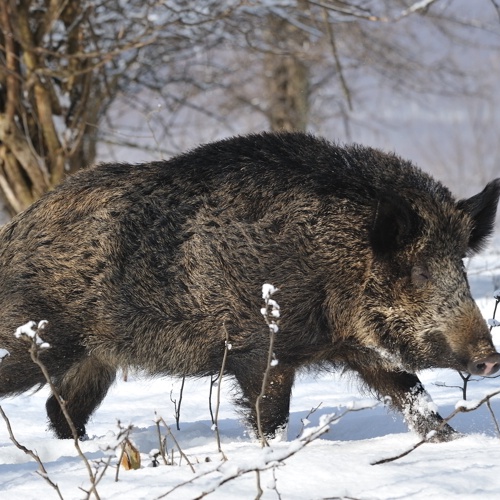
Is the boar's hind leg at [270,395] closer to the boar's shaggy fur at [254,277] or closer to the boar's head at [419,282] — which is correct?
the boar's shaggy fur at [254,277]

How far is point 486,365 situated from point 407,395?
1.84 feet

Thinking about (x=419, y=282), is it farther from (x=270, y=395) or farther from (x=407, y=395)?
(x=270, y=395)

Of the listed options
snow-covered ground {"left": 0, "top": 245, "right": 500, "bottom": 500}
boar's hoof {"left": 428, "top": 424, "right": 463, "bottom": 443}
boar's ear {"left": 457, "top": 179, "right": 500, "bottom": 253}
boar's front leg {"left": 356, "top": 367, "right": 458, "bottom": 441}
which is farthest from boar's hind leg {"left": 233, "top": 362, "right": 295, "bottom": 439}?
boar's ear {"left": 457, "top": 179, "right": 500, "bottom": 253}

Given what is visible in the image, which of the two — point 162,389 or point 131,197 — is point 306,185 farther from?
point 162,389

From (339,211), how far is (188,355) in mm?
990

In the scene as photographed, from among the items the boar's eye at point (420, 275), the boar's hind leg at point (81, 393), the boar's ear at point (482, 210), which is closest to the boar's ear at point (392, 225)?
the boar's eye at point (420, 275)

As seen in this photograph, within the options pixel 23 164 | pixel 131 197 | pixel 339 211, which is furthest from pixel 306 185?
pixel 23 164

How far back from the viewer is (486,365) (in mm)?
3709

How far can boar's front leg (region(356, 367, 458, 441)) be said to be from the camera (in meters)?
3.96

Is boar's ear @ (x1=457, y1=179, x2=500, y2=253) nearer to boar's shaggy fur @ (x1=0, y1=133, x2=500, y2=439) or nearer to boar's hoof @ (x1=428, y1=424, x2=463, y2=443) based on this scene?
boar's shaggy fur @ (x1=0, y1=133, x2=500, y2=439)

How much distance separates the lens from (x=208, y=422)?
4.51 metres

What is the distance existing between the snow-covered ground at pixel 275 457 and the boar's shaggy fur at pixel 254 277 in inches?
12.3

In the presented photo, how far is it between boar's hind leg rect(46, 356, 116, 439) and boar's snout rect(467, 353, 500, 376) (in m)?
1.89

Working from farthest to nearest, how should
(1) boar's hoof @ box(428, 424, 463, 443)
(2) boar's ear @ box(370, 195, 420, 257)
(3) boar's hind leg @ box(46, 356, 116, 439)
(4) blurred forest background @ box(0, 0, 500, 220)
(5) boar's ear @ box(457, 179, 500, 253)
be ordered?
(4) blurred forest background @ box(0, 0, 500, 220)
(3) boar's hind leg @ box(46, 356, 116, 439)
(5) boar's ear @ box(457, 179, 500, 253)
(2) boar's ear @ box(370, 195, 420, 257)
(1) boar's hoof @ box(428, 424, 463, 443)
